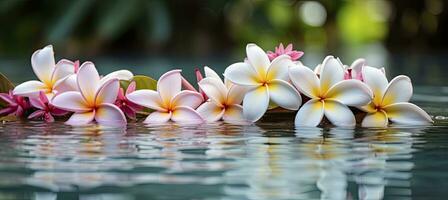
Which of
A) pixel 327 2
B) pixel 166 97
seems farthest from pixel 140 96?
pixel 327 2

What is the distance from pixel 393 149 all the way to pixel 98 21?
6130mm

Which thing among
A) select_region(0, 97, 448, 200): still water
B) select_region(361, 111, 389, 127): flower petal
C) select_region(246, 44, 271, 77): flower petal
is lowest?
select_region(0, 97, 448, 200): still water

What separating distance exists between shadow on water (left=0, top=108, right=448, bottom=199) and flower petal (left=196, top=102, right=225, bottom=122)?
4 centimetres

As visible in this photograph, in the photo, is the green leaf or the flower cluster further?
the green leaf

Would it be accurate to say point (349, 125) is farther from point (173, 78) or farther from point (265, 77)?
point (173, 78)

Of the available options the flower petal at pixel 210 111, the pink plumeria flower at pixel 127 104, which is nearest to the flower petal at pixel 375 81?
the flower petal at pixel 210 111

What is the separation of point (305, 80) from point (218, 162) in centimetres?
39

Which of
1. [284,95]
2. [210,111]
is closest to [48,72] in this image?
[210,111]

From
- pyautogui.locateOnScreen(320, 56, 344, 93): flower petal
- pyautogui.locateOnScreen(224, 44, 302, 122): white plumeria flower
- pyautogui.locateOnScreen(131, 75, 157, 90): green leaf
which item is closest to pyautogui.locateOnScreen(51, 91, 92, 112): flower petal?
pyautogui.locateOnScreen(131, 75, 157, 90): green leaf

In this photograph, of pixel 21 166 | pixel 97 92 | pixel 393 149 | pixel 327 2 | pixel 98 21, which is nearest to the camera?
pixel 21 166

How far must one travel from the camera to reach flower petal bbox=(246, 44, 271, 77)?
1348mm

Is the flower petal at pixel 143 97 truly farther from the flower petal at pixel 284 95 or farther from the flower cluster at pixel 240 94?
the flower petal at pixel 284 95

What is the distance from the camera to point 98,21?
7102mm

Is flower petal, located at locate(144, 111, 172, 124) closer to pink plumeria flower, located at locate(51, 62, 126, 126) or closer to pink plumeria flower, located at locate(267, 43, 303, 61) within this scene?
pink plumeria flower, located at locate(51, 62, 126, 126)
